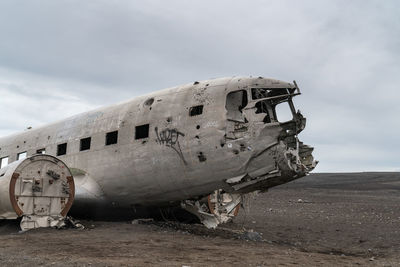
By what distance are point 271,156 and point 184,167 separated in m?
2.54

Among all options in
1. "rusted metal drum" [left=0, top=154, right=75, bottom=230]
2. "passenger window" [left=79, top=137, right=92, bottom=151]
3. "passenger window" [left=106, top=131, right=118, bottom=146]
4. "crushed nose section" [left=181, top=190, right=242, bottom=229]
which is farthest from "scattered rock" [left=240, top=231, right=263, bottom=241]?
"passenger window" [left=79, top=137, right=92, bottom=151]

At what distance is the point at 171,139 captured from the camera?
12203 mm

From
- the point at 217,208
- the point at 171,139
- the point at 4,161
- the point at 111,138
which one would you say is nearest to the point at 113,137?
the point at 111,138

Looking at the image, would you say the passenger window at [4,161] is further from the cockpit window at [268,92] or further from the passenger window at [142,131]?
the cockpit window at [268,92]

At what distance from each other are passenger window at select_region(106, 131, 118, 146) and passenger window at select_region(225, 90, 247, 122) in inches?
163

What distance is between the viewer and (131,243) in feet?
32.9

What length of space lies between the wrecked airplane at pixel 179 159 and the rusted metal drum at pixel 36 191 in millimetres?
29

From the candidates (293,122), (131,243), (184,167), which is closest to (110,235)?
(131,243)

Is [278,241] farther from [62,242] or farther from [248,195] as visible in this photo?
[62,242]

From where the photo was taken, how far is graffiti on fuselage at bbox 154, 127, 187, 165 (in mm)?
11984

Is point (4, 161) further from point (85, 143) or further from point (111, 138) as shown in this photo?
point (111, 138)

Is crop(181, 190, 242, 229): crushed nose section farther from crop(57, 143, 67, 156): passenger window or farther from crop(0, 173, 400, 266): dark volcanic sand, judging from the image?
crop(57, 143, 67, 156): passenger window

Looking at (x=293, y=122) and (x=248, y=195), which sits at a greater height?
(x=293, y=122)

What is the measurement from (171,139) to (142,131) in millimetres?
1339
